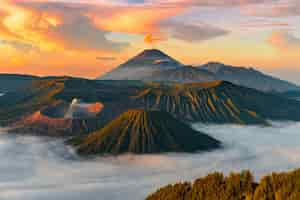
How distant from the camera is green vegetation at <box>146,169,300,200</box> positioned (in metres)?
44.8

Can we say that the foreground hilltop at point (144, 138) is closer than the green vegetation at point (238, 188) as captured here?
No

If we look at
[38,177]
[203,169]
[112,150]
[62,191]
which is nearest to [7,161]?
[38,177]

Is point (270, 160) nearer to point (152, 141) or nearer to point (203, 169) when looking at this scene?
point (203, 169)

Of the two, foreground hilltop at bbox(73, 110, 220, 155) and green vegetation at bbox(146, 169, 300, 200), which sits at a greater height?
green vegetation at bbox(146, 169, 300, 200)

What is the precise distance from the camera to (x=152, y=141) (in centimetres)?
15062

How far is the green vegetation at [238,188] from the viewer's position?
4485 cm

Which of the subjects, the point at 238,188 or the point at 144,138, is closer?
the point at 238,188

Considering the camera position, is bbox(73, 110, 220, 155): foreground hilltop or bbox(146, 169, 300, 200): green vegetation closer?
bbox(146, 169, 300, 200): green vegetation

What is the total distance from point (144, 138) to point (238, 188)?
98.5m

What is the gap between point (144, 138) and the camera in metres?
152

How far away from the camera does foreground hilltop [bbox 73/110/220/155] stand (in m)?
148

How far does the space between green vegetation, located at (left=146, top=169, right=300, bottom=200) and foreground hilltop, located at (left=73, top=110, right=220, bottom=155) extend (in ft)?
260

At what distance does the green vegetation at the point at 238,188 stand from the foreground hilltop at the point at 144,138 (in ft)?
260

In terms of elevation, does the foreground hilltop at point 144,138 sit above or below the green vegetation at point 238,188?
below
